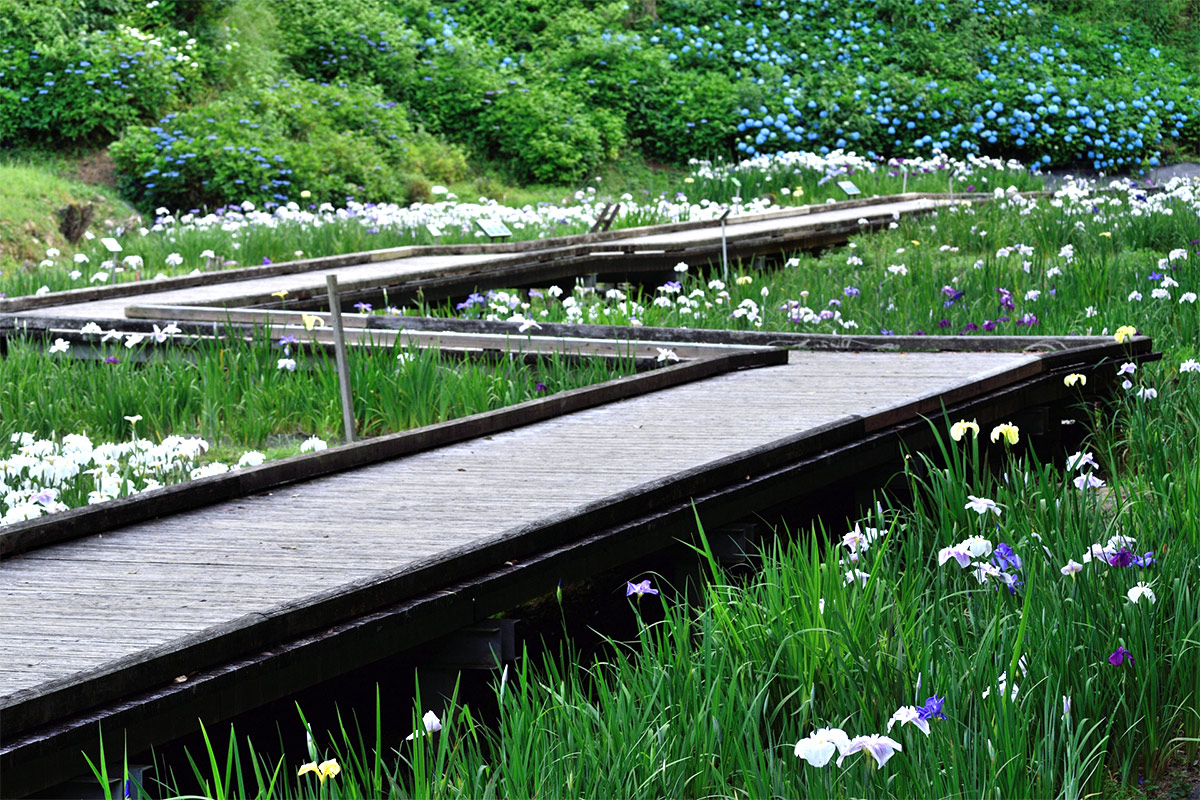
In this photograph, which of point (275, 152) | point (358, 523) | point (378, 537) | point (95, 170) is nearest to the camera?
point (378, 537)

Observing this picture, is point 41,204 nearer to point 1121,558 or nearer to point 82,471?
point 82,471

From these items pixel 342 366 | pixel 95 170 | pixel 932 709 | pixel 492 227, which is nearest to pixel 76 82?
pixel 95 170

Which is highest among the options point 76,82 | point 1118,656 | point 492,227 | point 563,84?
point 76,82

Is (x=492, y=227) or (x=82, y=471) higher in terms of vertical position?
(x=492, y=227)

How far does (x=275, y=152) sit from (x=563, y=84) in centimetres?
624

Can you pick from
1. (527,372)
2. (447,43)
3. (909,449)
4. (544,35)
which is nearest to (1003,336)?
(909,449)

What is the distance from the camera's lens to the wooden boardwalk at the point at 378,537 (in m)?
2.61

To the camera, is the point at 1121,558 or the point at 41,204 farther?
the point at 41,204

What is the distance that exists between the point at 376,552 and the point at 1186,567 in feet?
6.21

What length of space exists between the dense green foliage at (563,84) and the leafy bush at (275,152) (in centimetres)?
3

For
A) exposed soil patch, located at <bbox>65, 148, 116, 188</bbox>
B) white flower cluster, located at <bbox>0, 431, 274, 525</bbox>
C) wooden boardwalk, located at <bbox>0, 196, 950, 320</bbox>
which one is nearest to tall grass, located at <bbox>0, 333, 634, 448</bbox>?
white flower cluster, located at <bbox>0, 431, 274, 525</bbox>

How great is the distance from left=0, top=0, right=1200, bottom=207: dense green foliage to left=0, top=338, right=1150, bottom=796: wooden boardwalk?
958 centimetres

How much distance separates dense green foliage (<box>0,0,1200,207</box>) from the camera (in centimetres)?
1464

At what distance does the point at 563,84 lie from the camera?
19.6m
